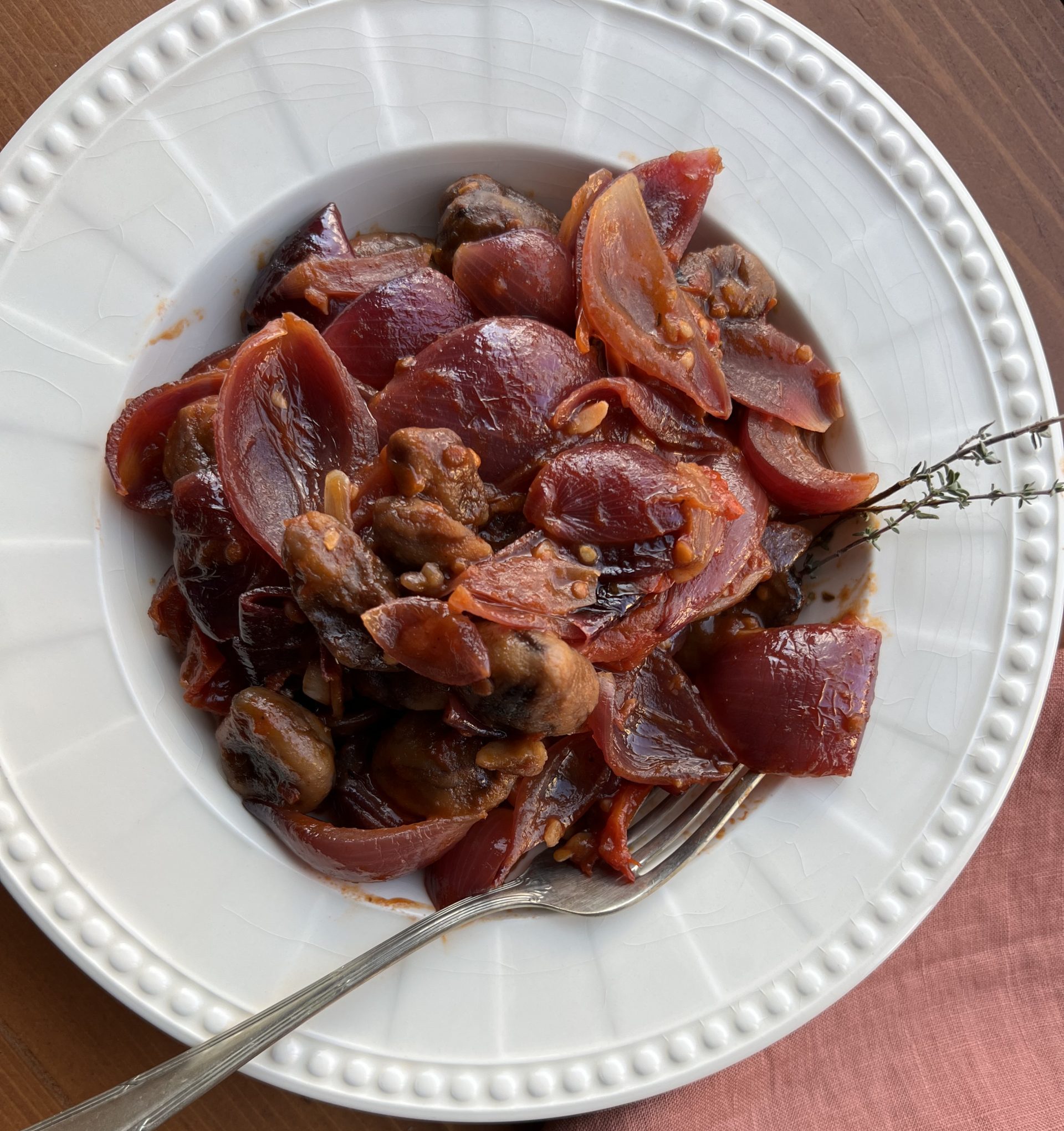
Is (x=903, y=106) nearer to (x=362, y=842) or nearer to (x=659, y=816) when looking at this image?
(x=659, y=816)

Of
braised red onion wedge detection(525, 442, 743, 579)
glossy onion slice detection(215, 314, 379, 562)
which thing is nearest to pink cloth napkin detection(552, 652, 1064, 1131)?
braised red onion wedge detection(525, 442, 743, 579)

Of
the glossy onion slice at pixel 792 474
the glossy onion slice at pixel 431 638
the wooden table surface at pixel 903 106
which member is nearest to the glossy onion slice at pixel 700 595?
the glossy onion slice at pixel 792 474

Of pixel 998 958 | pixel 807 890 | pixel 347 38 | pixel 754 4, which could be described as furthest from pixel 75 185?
pixel 998 958

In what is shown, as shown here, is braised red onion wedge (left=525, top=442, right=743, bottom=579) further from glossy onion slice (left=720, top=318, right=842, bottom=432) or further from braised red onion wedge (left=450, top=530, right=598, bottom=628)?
glossy onion slice (left=720, top=318, right=842, bottom=432)

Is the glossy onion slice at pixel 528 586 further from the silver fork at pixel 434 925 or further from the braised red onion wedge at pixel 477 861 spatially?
the silver fork at pixel 434 925

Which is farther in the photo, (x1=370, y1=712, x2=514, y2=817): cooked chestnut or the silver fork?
(x1=370, y1=712, x2=514, y2=817): cooked chestnut

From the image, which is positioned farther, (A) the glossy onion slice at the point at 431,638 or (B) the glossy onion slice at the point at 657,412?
(B) the glossy onion slice at the point at 657,412
